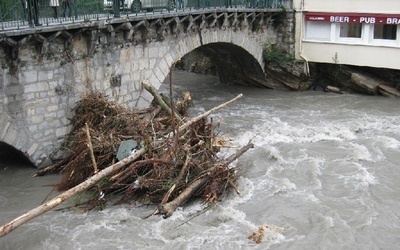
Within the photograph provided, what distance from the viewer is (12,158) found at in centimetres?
1244

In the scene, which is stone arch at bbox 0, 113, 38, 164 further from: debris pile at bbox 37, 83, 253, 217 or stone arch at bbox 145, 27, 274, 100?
stone arch at bbox 145, 27, 274, 100

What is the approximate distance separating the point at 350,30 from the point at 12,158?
1391 cm

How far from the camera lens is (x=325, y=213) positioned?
9891 millimetres

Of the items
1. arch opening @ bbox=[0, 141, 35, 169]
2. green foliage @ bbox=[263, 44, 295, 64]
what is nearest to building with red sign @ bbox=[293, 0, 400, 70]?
green foliage @ bbox=[263, 44, 295, 64]

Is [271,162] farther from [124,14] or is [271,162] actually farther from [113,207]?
[124,14]

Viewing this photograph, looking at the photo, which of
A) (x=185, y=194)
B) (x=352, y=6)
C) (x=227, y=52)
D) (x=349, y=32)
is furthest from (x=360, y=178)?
(x=227, y=52)

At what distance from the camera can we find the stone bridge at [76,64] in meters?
10.9

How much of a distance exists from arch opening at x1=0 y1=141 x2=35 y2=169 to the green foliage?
38.7 ft

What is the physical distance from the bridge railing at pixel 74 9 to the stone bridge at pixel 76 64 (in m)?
0.35

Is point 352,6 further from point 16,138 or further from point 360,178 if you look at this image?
point 16,138

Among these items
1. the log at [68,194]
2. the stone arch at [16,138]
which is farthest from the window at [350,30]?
the stone arch at [16,138]

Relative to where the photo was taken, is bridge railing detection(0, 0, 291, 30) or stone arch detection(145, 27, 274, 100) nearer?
bridge railing detection(0, 0, 291, 30)

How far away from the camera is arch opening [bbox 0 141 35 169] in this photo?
11.9 m

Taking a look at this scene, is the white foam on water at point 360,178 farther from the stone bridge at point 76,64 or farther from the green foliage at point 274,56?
the green foliage at point 274,56
